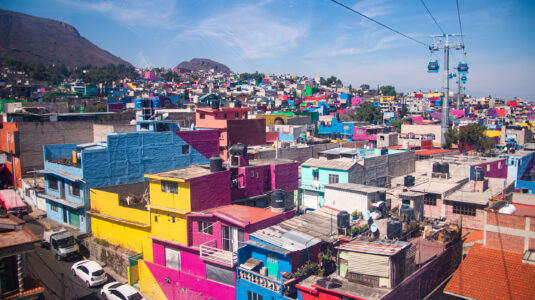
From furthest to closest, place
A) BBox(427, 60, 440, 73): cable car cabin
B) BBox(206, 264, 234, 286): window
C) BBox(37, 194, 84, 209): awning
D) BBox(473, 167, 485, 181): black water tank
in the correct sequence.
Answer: BBox(427, 60, 440, 73): cable car cabin → BBox(37, 194, 84, 209): awning → BBox(473, 167, 485, 181): black water tank → BBox(206, 264, 234, 286): window

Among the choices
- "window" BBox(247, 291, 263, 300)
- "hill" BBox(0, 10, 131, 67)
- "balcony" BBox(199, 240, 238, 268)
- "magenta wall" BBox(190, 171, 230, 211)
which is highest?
"hill" BBox(0, 10, 131, 67)

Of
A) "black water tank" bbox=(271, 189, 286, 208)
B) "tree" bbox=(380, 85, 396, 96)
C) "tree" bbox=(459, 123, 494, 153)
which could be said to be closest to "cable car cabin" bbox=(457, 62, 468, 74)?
"tree" bbox=(459, 123, 494, 153)

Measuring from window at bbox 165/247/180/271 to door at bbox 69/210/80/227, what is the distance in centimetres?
866

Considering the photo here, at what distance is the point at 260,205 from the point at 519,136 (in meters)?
43.6

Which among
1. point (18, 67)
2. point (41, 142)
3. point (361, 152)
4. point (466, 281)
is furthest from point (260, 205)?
point (18, 67)

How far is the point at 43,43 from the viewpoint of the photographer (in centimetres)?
14012

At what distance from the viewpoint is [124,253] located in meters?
18.8

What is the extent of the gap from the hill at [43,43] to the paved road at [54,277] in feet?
348

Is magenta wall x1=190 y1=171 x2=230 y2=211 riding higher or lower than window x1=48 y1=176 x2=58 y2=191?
higher

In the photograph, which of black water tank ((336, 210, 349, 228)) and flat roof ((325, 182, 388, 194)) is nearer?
black water tank ((336, 210, 349, 228))

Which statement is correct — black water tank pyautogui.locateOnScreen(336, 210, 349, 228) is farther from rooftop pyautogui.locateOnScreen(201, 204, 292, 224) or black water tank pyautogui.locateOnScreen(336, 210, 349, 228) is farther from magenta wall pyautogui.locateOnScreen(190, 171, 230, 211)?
magenta wall pyautogui.locateOnScreen(190, 171, 230, 211)

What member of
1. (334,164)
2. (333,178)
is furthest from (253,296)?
(334,164)

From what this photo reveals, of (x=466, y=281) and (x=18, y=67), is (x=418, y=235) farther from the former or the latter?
(x=18, y=67)

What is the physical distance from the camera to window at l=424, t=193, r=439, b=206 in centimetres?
1853
